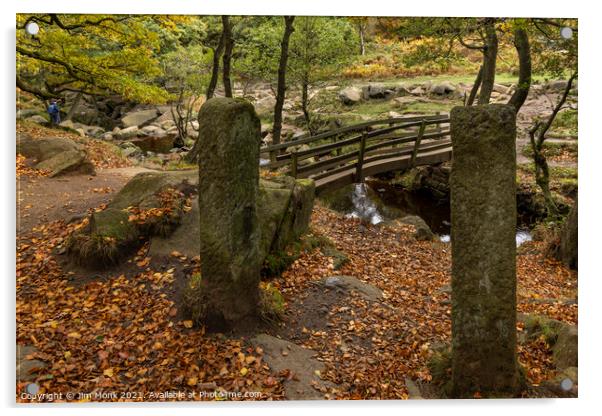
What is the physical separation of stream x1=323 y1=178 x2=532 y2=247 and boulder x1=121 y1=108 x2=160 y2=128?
33.2ft

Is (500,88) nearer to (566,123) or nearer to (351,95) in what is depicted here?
(566,123)

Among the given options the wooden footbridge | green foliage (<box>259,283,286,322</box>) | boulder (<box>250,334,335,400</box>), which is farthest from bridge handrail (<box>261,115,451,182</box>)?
boulder (<box>250,334,335,400</box>)

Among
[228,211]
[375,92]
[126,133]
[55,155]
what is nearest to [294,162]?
[55,155]

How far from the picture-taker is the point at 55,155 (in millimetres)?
7602

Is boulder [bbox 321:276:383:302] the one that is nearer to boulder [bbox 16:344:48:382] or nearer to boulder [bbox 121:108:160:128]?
boulder [bbox 16:344:48:382]

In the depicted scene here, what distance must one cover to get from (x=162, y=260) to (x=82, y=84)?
383 centimetres

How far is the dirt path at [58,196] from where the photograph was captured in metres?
5.68

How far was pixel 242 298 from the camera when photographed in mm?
4305

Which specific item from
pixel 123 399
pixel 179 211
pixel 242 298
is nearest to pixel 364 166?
pixel 179 211

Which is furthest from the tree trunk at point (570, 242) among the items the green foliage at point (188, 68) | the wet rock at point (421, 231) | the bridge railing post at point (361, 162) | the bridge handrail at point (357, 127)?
the green foliage at point (188, 68)

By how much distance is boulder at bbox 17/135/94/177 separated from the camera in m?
7.07

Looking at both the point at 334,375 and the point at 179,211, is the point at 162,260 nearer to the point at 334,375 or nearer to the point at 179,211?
the point at 179,211

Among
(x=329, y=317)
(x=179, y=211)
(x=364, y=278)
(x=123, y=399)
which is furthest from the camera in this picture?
(x=364, y=278)

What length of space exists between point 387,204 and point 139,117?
11.5 meters
